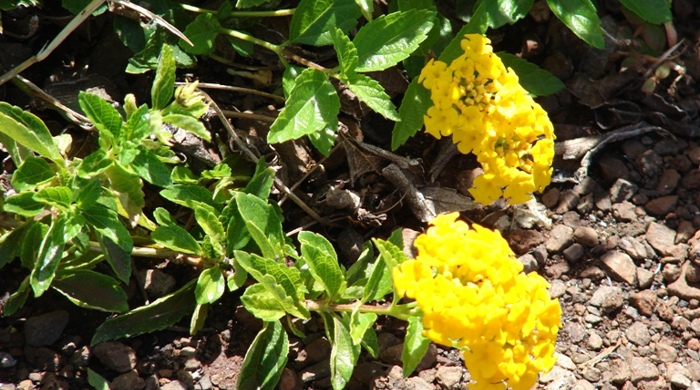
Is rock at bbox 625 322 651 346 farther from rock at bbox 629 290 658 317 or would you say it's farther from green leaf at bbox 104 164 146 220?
green leaf at bbox 104 164 146 220

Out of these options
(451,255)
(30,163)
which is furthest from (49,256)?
(451,255)

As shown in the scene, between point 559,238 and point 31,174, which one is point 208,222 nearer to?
point 31,174

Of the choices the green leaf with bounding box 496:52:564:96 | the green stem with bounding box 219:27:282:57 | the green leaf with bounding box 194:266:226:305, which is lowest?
the green leaf with bounding box 194:266:226:305

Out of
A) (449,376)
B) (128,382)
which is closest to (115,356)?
(128,382)

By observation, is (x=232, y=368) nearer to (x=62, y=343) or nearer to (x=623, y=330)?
(x=62, y=343)

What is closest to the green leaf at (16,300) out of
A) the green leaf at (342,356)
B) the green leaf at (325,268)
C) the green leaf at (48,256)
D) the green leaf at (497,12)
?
the green leaf at (48,256)

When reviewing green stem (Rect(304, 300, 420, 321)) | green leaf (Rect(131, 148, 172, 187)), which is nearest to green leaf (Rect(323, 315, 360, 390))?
green stem (Rect(304, 300, 420, 321))
